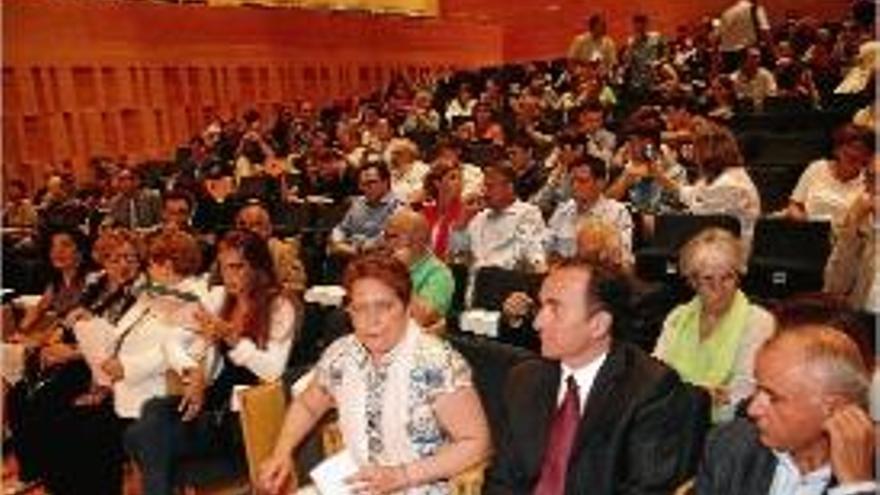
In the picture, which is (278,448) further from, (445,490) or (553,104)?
(553,104)

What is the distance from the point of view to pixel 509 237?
21.4 feet

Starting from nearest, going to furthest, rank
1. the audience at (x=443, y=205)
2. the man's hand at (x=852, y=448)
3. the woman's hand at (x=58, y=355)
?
the man's hand at (x=852, y=448), the woman's hand at (x=58, y=355), the audience at (x=443, y=205)

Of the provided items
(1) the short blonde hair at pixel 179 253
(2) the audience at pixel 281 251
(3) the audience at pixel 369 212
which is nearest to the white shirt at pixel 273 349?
(1) the short blonde hair at pixel 179 253

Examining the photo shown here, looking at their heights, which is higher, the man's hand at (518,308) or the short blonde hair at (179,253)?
the short blonde hair at (179,253)

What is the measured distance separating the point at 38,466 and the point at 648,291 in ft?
8.63

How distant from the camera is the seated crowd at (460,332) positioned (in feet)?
9.23

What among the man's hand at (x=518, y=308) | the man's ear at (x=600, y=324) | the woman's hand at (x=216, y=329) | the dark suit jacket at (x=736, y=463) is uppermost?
the man's ear at (x=600, y=324)

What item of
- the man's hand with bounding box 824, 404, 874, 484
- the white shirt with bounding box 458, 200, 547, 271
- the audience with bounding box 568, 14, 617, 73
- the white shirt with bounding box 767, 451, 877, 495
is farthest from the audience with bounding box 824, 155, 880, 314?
the audience with bounding box 568, 14, 617, 73

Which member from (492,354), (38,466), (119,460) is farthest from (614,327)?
(38,466)

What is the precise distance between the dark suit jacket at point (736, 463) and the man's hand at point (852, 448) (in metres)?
0.25

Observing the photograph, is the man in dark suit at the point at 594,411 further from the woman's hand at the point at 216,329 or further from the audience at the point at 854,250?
the audience at the point at 854,250

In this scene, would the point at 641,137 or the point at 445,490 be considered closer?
the point at 445,490

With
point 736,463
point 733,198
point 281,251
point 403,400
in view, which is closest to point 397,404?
point 403,400

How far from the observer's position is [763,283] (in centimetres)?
620
